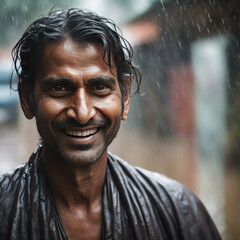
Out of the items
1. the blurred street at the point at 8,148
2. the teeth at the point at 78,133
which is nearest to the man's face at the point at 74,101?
the teeth at the point at 78,133

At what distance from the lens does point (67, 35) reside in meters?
1.86

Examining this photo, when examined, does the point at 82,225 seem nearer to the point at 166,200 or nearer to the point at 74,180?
the point at 74,180

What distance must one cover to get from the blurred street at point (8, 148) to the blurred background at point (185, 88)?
192 cm

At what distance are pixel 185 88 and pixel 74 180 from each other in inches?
191

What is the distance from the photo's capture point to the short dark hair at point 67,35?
1.86 metres

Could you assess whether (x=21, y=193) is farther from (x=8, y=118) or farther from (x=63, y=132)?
(x=8, y=118)

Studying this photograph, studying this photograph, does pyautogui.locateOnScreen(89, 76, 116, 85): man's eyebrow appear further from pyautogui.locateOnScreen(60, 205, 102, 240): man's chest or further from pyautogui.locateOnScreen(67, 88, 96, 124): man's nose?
pyautogui.locateOnScreen(60, 205, 102, 240): man's chest

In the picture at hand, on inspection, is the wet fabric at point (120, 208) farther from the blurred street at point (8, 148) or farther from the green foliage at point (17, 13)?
the blurred street at point (8, 148)

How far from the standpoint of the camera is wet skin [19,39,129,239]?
5.89 feet

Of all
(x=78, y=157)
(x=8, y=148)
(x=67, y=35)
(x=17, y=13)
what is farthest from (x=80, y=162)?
(x=8, y=148)

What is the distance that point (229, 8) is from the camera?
15.7 ft

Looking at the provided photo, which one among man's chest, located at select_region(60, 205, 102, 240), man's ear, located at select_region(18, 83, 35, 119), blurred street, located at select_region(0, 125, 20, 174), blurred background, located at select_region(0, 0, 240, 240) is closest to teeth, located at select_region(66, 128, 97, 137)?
man's ear, located at select_region(18, 83, 35, 119)

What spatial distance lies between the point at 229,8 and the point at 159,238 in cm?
351

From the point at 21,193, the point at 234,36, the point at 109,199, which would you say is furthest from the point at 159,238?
the point at 234,36
